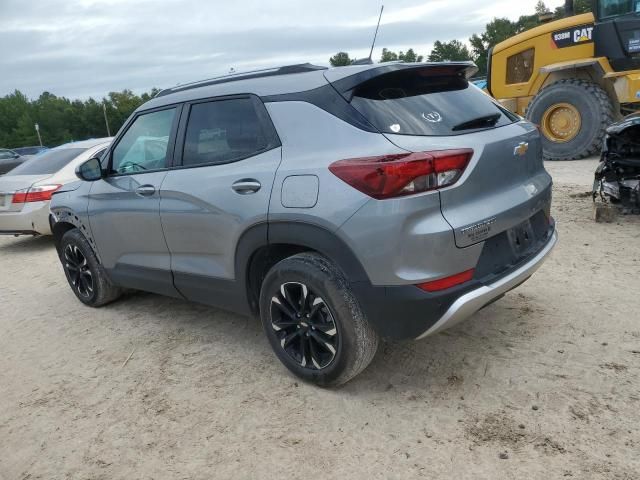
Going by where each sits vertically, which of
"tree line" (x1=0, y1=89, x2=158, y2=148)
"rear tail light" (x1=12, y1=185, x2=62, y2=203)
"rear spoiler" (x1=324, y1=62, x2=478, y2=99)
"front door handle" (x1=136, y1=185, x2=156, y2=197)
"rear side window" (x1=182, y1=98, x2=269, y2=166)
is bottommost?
"rear tail light" (x1=12, y1=185, x2=62, y2=203)

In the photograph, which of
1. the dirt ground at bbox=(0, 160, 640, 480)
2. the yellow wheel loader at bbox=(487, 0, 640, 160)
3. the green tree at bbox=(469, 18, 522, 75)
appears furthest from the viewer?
the green tree at bbox=(469, 18, 522, 75)

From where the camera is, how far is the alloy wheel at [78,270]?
502 cm

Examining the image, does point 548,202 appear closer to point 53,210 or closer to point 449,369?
point 449,369

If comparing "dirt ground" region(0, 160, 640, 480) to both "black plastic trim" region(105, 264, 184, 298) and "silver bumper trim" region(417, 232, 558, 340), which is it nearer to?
"black plastic trim" region(105, 264, 184, 298)

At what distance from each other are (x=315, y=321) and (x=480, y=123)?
149 centimetres

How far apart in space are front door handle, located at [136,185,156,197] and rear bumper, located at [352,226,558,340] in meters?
1.83

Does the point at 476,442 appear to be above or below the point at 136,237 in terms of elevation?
below

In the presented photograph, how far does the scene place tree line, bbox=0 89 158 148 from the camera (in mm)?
88500

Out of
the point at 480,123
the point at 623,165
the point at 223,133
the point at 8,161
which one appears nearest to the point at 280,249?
the point at 223,133

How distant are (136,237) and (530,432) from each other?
9.89 feet

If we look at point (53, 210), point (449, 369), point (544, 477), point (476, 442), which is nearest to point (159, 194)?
point (53, 210)

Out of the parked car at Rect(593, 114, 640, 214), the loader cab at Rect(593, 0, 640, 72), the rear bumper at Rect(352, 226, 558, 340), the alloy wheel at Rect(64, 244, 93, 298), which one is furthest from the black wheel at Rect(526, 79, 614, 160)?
the alloy wheel at Rect(64, 244, 93, 298)

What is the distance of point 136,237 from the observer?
13.7 ft

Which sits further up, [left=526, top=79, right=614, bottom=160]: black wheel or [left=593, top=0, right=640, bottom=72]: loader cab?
[left=593, top=0, right=640, bottom=72]: loader cab
